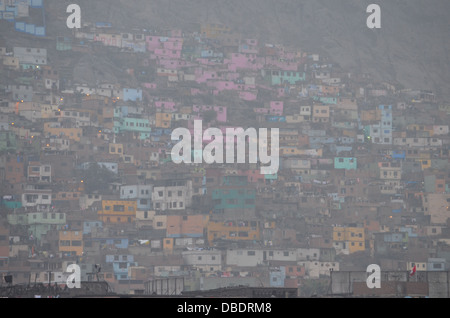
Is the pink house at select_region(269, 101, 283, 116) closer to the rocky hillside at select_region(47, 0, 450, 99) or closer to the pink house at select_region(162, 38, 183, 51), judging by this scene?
the pink house at select_region(162, 38, 183, 51)

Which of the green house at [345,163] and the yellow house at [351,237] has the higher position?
the green house at [345,163]

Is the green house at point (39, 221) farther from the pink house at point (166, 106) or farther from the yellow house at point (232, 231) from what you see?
the pink house at point (166, 106)

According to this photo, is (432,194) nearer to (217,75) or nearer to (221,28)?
(217,75)

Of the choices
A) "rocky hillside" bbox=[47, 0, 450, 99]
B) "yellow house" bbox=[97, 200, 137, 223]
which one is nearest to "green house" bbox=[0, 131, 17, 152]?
"yellow house" bbox=[97, 200, 137, 223]

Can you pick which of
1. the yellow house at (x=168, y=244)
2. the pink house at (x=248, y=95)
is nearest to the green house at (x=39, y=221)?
the yellow house at (x=168, y=244)

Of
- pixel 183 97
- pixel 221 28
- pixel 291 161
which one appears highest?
pixel 221 28

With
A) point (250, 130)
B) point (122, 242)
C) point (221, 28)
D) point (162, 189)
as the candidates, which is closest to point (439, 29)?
point (221, 28)
